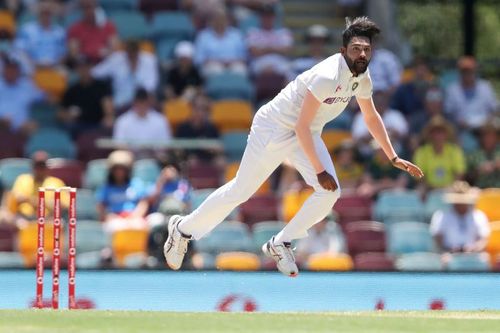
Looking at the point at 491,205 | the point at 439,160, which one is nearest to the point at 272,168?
the point at 491,205

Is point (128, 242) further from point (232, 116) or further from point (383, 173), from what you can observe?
point (232, 116)

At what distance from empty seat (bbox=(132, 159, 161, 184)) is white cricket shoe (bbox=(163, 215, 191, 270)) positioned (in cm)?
407

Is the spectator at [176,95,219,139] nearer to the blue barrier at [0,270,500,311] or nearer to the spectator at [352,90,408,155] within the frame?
the spectator at [352,90,408,155]

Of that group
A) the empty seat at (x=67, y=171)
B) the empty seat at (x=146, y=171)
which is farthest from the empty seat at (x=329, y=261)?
the empty seat at (x=67, y=171)

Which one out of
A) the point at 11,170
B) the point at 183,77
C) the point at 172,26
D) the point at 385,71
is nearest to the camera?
the point at 11,170

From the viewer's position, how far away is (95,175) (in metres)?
14.8

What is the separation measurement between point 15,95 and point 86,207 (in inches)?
98.6

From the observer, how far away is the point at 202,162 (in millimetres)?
15523

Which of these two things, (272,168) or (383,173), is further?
(383,173)

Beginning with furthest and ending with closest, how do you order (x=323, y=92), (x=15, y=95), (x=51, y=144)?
(x=15, y=95) → (x=51, y=144) → (x=323, y=92)

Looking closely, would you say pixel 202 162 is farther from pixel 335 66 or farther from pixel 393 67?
pixel 335 66

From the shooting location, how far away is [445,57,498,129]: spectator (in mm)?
17098

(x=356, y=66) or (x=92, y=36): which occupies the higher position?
(x=92, y=36)

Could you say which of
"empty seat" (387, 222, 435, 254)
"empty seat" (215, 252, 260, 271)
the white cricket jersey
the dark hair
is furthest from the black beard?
"empty seat" (387, 222, 435, 254)
